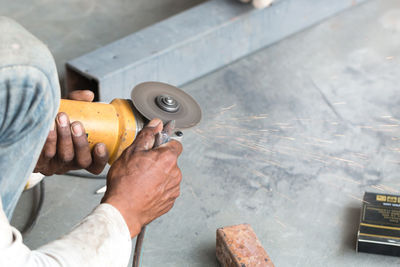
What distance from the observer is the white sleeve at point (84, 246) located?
1506 mm

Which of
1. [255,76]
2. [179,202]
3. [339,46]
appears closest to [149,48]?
[255,76]

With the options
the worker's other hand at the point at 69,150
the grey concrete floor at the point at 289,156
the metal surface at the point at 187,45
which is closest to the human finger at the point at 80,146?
the worker's other hand at the point at 69,150

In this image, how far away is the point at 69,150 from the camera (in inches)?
86.9

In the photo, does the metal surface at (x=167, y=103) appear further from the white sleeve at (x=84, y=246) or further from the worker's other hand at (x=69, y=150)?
the white sleeve at (x=84, y=246)

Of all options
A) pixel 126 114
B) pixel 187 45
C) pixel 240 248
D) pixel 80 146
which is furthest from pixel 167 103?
pixel 187 45

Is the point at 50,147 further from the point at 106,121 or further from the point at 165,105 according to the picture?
the point at 165,105

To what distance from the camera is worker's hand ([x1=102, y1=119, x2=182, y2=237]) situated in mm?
1863

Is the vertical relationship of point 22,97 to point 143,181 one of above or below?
above

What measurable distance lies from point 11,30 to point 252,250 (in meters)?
1.44

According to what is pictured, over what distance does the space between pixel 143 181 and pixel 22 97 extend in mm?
557

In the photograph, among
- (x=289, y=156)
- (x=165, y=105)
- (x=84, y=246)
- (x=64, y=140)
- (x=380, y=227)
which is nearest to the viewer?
(x=84, y=246)

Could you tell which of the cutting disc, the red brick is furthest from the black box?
the cutting disc

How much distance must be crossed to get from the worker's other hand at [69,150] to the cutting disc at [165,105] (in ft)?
0.69

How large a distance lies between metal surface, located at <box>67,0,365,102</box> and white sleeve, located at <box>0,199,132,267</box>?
64.8 inches
